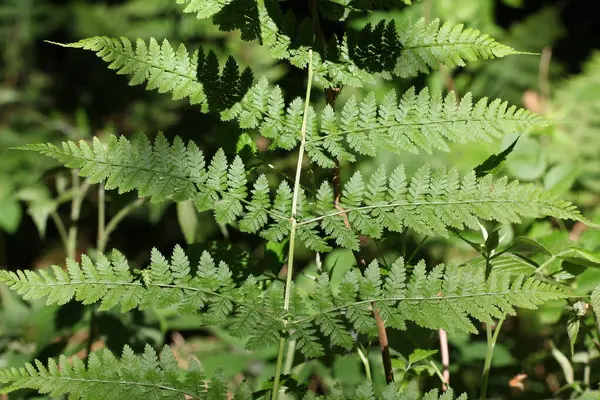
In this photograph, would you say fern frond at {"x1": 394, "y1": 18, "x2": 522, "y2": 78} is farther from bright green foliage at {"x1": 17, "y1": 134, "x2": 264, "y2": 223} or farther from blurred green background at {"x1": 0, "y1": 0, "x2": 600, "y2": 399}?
bright green foliage at {"x1": 17, "y1": 134, "x2": 264, "y2": 223}

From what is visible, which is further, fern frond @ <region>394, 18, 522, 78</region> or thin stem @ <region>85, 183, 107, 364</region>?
thin stem @ <region>85, 183, 107, 364</region>

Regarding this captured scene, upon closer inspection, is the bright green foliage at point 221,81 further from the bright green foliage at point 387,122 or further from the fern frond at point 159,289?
the fern frond at point 159,289

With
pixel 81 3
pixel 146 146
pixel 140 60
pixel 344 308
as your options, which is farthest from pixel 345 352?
pixel 81 3

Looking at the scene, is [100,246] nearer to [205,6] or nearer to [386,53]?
[205,6]

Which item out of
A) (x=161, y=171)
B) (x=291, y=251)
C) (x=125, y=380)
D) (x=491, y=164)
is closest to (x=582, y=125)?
(x=491, y=164)

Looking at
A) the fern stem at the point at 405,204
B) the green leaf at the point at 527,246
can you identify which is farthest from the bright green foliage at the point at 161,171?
the green leaf at the point at 527,246

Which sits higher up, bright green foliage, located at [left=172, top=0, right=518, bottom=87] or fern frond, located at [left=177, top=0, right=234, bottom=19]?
fern frond, located at [left=177, top=0, right=234, bottom=19]

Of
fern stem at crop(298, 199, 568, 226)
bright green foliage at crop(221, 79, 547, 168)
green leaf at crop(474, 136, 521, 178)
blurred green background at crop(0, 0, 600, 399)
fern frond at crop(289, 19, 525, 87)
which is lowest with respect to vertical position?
blurred green background at crop(0, 0, 600, 399)

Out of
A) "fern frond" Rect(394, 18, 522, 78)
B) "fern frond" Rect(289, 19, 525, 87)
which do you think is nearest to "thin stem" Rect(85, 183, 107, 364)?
"fern frond" Rect(289, 19, 525, 87)
